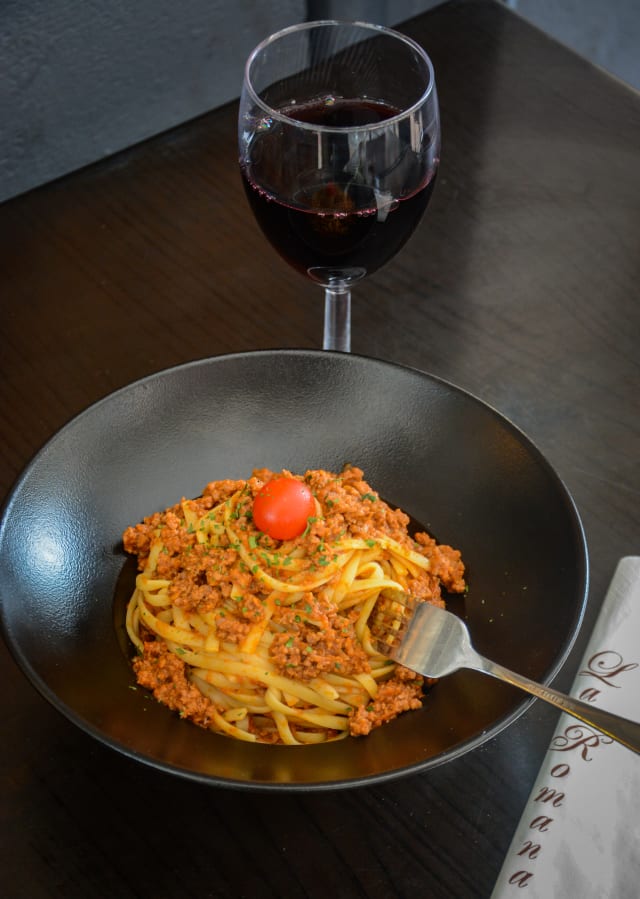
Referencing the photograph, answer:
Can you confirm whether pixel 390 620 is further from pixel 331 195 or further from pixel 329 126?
pixel 329 126

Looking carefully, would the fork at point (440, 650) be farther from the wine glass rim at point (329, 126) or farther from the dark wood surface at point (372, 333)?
the wine glass rim at point (329, 126)

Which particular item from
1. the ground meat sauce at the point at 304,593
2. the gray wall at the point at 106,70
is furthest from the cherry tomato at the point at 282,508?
the gray wall at the point at 106,70

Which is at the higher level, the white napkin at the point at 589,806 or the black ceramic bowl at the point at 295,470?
the black ceramic bowl at the point at 295,470

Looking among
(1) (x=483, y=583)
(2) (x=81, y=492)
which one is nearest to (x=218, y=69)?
(2) (x=81, y=492)

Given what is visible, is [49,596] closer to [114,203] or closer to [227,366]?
[227,366]

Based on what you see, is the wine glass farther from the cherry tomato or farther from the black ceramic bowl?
the cherry tomato

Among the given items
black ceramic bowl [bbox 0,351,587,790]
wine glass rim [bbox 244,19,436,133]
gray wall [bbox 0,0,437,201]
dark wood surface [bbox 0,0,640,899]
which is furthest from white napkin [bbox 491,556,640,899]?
gray wall [bbox 0,0,437,201]
